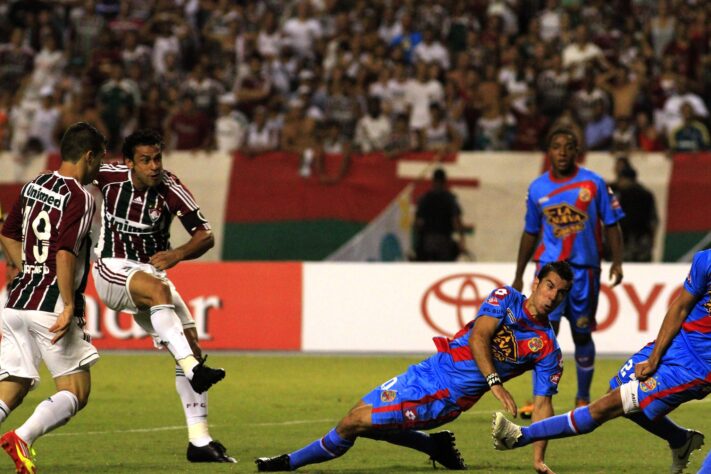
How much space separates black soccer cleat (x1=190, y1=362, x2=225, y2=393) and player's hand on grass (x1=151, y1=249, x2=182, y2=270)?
1020 millimetres

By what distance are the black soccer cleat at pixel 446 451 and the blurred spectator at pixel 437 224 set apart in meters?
10.5

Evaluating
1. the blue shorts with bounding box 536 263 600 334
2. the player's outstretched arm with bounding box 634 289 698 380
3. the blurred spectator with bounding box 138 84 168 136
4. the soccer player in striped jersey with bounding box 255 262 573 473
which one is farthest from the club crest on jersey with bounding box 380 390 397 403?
the blurred spectator with bounding box 138 84 168 136

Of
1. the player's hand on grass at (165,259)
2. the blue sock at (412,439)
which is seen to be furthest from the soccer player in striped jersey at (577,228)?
the player's hand on grass at (165,259)

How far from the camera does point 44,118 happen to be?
22.0 metres

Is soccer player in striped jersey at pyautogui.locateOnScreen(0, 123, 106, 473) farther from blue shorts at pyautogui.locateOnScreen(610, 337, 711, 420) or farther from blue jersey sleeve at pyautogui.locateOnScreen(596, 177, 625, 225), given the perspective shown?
blue jersey sleeve at pyautogui.locateOnScreen(596, 177, 625, 225)

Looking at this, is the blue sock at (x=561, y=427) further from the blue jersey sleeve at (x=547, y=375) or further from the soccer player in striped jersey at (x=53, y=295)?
the soccer player in striped jersey at (x=53, y=295)

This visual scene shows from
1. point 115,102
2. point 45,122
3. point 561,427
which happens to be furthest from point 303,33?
point 561,427

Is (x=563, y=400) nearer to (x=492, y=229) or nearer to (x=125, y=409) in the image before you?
(x=125, y=409)

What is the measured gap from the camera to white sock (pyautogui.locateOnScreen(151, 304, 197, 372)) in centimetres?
877

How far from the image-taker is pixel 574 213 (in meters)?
11.5

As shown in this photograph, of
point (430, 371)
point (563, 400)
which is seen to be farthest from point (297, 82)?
point (430, 371)

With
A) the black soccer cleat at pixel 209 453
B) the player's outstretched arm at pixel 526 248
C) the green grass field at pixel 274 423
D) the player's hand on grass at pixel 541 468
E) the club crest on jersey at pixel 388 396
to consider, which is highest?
the player's outstretched arm at pixel 526 248

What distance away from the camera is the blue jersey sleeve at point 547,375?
8.31 meters

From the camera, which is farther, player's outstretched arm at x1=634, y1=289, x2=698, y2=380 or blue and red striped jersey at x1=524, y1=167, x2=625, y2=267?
blue and red striped jersey at x1=524, y1=167, x2=625, y2=267
